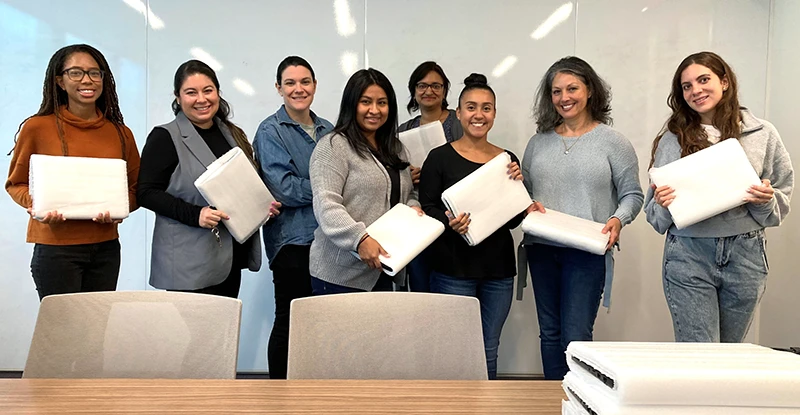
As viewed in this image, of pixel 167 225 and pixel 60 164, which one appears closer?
pixel 60 164

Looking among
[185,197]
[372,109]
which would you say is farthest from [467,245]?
[185,197]

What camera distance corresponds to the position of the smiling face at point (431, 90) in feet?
9.96

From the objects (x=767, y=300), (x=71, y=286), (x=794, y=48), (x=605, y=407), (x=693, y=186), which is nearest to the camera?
(x=605, y=407)

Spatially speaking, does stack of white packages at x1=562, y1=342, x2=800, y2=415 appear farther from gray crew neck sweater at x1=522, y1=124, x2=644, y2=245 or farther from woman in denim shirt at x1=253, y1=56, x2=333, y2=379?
woman in denim shirt at x1=253, y1=56, x2=333, y2=379

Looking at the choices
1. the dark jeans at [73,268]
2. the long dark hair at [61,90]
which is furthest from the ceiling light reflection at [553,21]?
the dark jeans at [73,268]

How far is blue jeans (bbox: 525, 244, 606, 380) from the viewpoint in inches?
98.1

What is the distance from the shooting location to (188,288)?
7.93 feet

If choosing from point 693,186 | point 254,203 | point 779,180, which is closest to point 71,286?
point 254,203

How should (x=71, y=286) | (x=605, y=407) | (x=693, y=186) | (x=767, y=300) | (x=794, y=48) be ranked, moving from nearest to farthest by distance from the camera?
1. (x=605, y=407)
2. (x=693, y=186)
3. (x=71, y=286)
4. (x=794, y=48)
5. (x=767, y=300)

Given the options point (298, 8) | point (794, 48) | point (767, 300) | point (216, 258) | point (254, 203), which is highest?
point (298, 8)

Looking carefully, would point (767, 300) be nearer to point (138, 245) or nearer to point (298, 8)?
point (298, 8)

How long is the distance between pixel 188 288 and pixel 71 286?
441mm

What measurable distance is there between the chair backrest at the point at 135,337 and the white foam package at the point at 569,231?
1.31 meters

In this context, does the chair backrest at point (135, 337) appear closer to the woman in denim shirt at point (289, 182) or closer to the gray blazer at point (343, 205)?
the gray blazer at point (343, 205)
